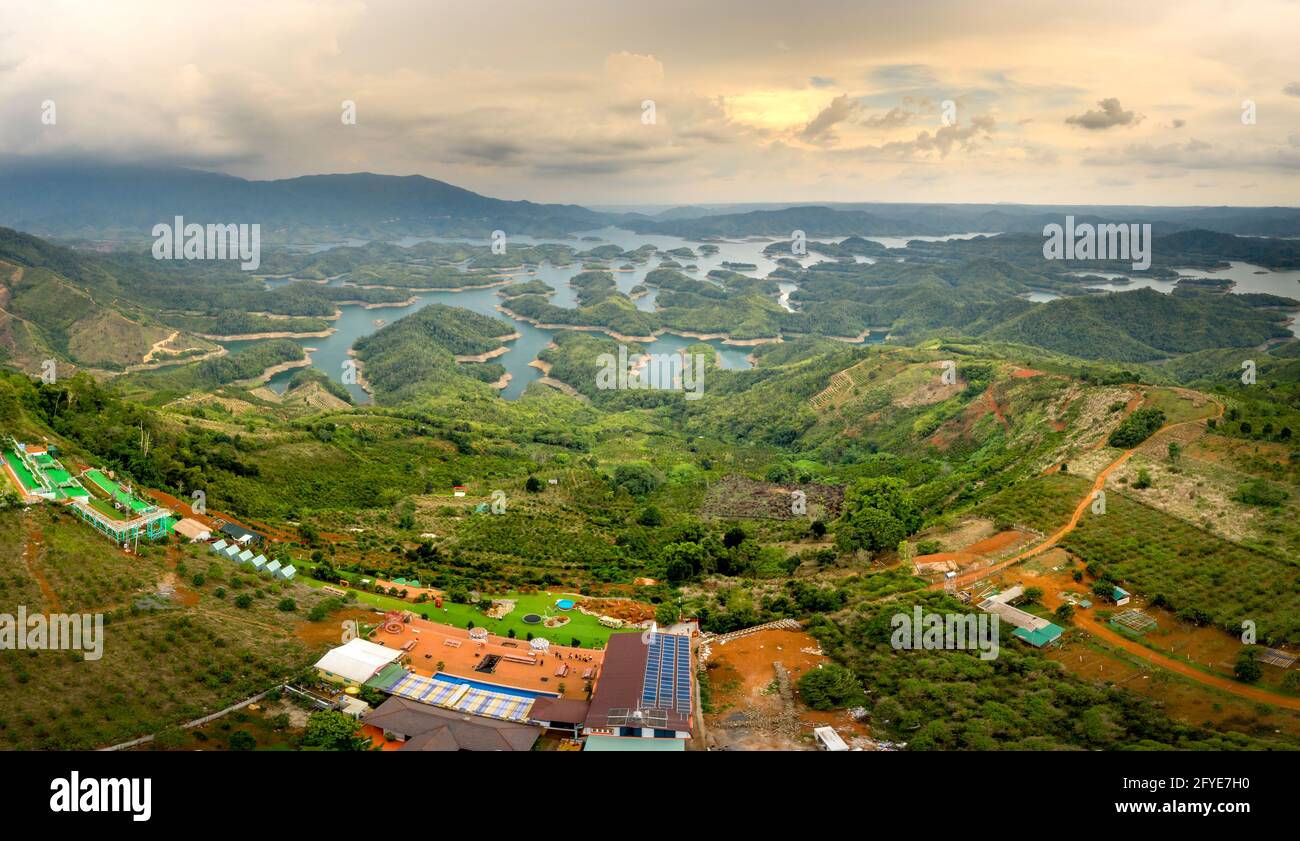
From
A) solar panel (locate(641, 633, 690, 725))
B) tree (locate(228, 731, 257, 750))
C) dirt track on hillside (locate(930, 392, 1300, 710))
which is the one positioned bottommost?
tree (locate(228, 731, 257, 750))

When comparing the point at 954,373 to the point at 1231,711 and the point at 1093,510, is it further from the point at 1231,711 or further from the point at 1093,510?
the point at 1231,711

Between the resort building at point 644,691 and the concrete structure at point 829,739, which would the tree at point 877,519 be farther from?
the concrete structure at point 829,739

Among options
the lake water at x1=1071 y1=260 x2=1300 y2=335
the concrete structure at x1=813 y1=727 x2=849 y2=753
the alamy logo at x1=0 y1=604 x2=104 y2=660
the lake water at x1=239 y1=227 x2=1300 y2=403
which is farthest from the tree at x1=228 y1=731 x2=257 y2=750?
the lake water at x1=1071 y1=260 x2=1300 y2=335

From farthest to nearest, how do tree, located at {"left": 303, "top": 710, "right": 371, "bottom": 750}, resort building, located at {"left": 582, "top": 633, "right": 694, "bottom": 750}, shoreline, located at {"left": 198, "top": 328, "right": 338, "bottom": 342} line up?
shoreline, located at {"left": 198, "top": 328, "right": 338, "bottom": 342}, resort building, located at {"left": 582, "top": 633, "right": 694, "bottom": 750}, tree, located at {"left": 303, "top": 710, "right": 371, "bottom": 750}

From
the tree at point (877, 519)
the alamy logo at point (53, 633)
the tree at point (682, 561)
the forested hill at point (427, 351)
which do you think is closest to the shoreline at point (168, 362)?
the forested hill at point (427, 351)

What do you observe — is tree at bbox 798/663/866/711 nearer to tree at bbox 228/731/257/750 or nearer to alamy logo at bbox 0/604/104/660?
tree at bbox 228/731/257/750

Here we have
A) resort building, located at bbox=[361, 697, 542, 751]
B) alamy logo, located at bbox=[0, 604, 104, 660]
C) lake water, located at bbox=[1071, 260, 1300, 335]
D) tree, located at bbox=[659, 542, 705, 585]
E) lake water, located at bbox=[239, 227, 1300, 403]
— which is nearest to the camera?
resort building, located at bbox=[361, 697, 542, 751]
